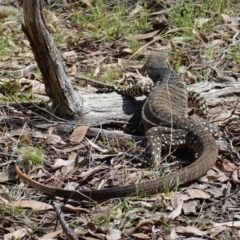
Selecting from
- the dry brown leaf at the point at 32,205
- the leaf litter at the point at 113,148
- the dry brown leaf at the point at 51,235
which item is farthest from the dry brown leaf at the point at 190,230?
the dry brown leaf at the point at 32,205

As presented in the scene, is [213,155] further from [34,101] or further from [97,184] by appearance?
[34,101]

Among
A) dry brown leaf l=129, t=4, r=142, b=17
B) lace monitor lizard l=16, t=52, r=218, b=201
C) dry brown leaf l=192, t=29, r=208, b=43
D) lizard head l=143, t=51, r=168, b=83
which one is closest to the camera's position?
lace monitor lizard l=16, t=52, r=218, b=201

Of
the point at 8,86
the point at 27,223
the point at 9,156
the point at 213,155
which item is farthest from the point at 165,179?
the point at 8,86

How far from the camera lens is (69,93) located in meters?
7.02

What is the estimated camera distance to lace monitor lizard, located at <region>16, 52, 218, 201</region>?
18.7 ft

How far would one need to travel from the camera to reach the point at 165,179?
5.80 metres

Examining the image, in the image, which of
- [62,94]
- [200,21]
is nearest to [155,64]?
[200,21]

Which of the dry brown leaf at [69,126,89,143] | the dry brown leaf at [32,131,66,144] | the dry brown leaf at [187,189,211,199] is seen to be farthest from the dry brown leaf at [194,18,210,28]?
the dry brown leaf at [187,189,211,199]

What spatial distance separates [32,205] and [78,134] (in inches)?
57.1

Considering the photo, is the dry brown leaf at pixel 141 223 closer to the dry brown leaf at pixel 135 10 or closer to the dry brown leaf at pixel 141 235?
the dry brown leaf at pixel 141 235

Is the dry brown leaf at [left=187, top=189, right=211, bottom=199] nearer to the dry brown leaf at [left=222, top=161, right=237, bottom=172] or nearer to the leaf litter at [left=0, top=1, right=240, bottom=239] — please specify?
the leaf litter at [left=0, top=1, right=240, bottom=239]

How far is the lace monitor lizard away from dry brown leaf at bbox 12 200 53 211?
134 millimetres

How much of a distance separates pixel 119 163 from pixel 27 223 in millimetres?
1392

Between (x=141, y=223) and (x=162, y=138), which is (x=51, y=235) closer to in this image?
(x=141, y=223)
